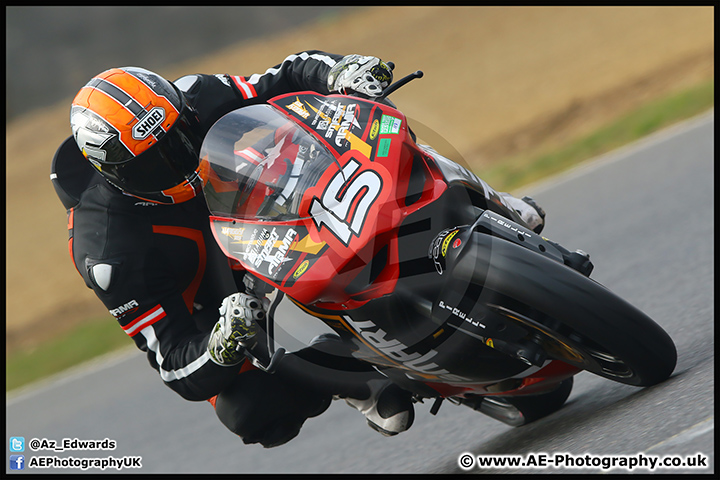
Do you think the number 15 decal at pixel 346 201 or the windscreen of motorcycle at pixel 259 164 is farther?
the windscreen of motorcycle at pixel 259 164

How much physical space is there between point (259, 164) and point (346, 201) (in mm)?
355

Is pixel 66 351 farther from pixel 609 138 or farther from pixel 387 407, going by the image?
pixel 609 138

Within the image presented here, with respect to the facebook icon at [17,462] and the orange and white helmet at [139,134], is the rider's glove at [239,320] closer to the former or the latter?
the orange and white helmet at [139,134]

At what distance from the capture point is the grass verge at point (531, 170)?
306 inches

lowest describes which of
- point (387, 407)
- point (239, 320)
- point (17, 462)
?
point (17, 462)

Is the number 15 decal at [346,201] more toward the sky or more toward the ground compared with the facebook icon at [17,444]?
A: more toward the sky

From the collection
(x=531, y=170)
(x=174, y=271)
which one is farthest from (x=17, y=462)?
(x=531, y=170)

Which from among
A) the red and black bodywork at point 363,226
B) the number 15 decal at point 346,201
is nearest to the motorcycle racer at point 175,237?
the red and black bodywork at point 363,226

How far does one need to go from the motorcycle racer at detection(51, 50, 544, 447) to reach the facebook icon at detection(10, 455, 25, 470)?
2822mm

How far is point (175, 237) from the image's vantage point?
3.37 metres

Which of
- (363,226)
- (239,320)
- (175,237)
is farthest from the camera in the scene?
(175,237)

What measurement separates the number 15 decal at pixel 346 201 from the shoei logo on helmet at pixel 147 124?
96 centimetres

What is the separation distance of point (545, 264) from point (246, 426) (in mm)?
1588

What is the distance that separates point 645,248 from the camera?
5.17m
